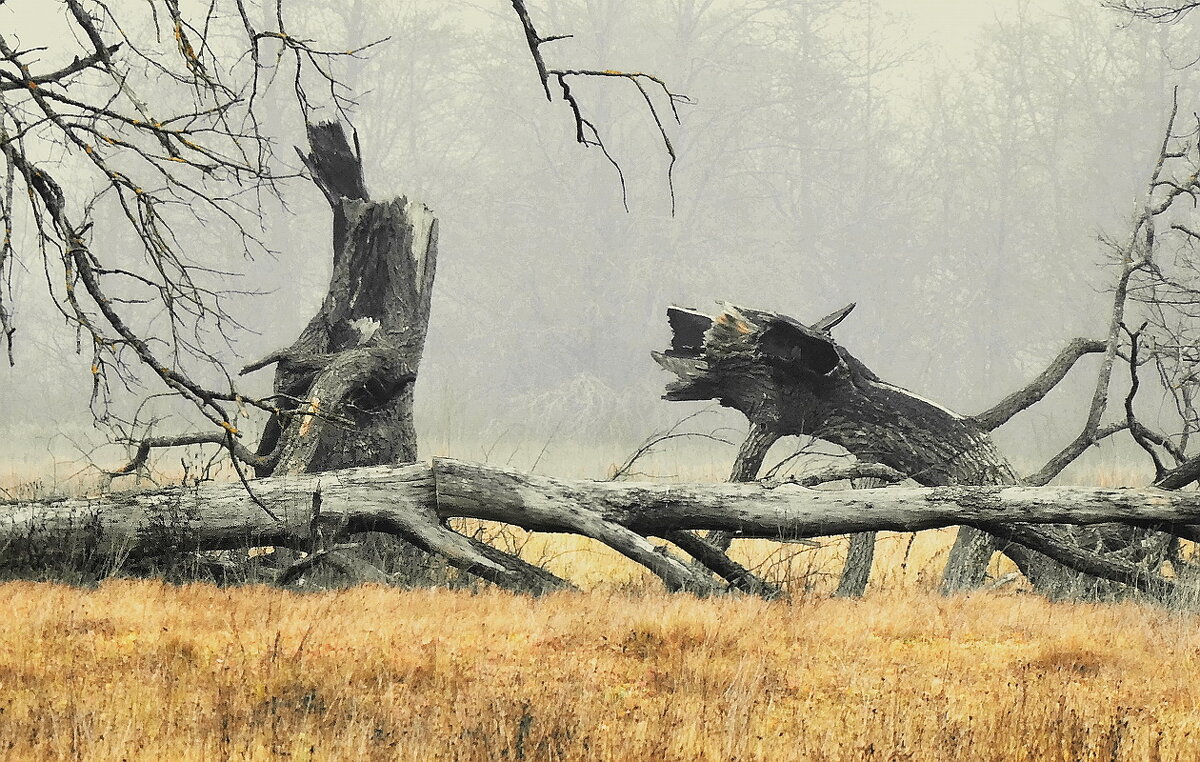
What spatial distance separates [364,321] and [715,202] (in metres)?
31.7

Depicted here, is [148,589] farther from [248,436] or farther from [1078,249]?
[1078,249]

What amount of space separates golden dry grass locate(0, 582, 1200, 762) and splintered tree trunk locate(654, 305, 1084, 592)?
1.66m

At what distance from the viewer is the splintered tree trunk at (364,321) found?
8905 millimetres

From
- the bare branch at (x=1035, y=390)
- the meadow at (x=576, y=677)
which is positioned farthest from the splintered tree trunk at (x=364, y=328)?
the bare branch at (x=1035, y=390)

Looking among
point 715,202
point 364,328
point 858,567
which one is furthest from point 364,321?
point 715,202

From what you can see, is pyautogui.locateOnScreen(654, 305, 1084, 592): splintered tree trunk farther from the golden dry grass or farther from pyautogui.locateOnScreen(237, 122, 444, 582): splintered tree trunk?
pyautogui.locateOnScreen(237, 122, 444, 582): splintered tree trunk

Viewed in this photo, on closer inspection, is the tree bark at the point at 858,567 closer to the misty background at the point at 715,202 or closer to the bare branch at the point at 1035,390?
the bare branch at the point at 1035,390

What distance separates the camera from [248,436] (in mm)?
24016

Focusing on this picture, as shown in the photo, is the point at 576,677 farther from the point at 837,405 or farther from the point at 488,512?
the point at 837,405

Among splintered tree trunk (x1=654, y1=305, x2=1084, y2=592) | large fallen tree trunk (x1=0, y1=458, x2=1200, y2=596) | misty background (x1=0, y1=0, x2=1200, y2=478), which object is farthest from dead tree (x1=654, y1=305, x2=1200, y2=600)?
misty background (x1=0, y1=0, x2=1200, y2=478)

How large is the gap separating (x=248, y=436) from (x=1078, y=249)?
2746cm

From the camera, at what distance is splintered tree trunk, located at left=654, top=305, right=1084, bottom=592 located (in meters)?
8.17

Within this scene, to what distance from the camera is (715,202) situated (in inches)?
1564

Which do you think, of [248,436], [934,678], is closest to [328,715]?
[934,678]
